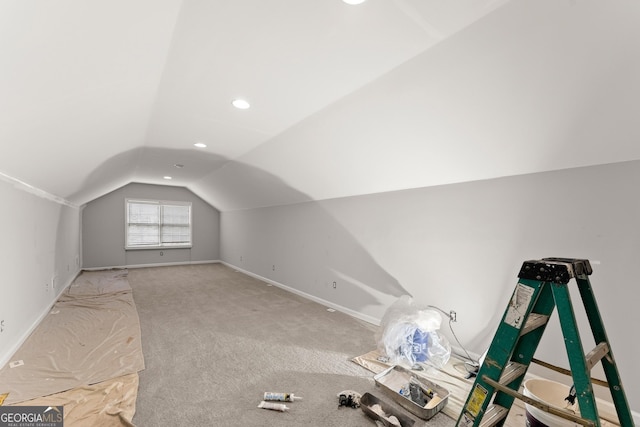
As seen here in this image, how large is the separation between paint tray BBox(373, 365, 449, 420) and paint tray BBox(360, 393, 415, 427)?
0.12 metres

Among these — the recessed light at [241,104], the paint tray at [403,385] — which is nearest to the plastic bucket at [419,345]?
the paint tray at [403,385]

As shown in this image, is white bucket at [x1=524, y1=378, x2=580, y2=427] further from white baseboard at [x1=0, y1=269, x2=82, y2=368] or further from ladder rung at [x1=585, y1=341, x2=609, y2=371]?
white baseboard at [x1=0, y1=269, x2=82, y2=368]

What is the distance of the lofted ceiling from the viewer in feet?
4.47

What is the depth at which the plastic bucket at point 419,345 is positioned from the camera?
2643mm

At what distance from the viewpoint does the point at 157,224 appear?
8.21 meters

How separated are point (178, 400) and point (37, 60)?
2.18 metres

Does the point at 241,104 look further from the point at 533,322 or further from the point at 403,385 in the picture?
the point at 403,385

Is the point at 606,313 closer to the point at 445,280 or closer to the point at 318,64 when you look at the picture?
the point at 445,280

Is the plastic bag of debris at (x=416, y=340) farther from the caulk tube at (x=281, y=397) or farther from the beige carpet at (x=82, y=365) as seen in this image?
the beige carpet at (x=82, y=365)

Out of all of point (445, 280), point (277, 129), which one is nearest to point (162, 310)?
point (277, 129)

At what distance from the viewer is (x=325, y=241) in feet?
14.9

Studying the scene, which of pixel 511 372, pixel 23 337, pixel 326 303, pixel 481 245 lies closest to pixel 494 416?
pixel 511 372
